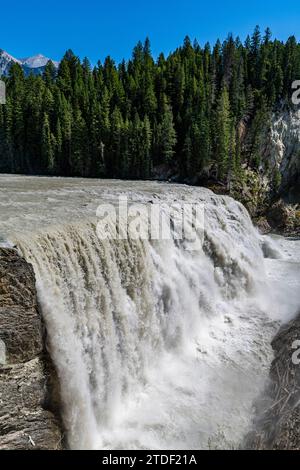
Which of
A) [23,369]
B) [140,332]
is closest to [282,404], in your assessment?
[140,332]

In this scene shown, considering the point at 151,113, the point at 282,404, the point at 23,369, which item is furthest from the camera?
the point at 151,113

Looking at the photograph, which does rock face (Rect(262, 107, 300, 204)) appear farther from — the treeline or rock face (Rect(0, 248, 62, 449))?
rock face (Rect(0, 248, 62, 449))

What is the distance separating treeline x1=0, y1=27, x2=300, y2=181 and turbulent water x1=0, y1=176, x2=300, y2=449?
99.5 ft

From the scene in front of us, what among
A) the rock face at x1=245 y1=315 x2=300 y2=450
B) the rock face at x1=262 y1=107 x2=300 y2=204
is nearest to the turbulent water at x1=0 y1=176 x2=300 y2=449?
the rock face at x1=245 y1=315 x2=300 y2=450

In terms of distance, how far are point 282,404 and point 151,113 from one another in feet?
166

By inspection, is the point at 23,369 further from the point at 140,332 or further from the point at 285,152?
the point at 285,152

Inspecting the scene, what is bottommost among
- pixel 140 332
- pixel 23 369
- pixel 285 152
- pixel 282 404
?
pixel 282 404

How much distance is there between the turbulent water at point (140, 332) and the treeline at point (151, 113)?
30.3 meters

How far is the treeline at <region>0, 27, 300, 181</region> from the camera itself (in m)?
45.3

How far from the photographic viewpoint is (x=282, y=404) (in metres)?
8.98

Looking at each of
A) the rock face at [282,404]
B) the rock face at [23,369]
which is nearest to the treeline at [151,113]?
the rock face at [282,404]

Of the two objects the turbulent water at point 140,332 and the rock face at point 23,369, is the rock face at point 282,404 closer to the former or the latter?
the turbulent water at point 140,332

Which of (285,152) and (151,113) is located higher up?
(151,113)

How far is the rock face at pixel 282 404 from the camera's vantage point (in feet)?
25.3
